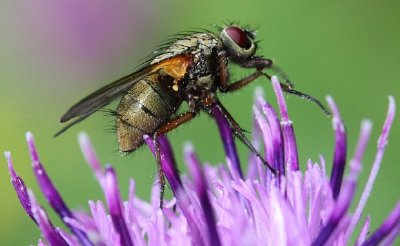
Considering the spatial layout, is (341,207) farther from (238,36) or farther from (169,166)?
(238,36)

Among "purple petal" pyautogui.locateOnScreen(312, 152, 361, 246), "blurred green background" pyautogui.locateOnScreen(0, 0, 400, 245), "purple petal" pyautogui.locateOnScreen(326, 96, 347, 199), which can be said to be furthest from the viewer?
"blurred green background" pyautogui.locateOnScreen(0, 0, 400, 245)

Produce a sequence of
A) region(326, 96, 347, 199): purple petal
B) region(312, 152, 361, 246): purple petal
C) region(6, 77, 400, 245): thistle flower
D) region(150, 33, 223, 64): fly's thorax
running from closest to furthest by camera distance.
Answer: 1. region(312, 152, 361, 246): purple petal
2. region(6, 77, 400, 245): thistle flower
3. region(326, 96, 347, 199): purple petal
4. region(150, 33, 223, 64): fly's thorax

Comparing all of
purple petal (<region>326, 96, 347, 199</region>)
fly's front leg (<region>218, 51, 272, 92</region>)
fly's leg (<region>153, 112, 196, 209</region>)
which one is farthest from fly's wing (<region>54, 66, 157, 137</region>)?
purple petal (<region>326, 96, 347, 199</region>)

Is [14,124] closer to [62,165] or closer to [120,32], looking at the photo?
[62,165]

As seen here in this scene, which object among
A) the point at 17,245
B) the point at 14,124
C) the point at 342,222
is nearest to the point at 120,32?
the point at 14,124

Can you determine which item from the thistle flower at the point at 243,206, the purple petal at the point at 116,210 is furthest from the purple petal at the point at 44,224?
the purple petal at the point at 116,210

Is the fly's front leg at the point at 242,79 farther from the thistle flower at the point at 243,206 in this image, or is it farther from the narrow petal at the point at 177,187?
the narrow petal at the point at 177,187

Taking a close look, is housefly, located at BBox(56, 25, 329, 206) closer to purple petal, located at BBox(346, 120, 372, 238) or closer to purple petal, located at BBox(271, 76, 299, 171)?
purple petal, located at BBox(271, 76, 299, 171)
